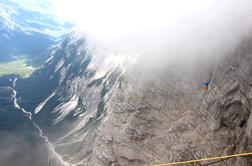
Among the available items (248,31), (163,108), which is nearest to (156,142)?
(163,108)

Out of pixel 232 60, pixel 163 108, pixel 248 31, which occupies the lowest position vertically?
pixel 163 108

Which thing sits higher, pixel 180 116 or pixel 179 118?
pixel 180 116

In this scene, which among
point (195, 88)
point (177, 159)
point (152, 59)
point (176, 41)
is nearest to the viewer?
point (177, 159)

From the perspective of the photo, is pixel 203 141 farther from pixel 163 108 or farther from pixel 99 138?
pixel 99 138

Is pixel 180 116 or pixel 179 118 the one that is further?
pixel 180 116

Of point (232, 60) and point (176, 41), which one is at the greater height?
point (232, 60)

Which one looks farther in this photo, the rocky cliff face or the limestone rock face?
the rocky cliff face

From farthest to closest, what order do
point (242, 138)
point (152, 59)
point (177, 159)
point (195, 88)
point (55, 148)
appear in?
point (55, 148), point (152, 59), point (195, 88), point (177, 159), point (242, 138)

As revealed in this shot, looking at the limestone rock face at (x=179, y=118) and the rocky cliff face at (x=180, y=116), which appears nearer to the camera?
the limestone rock face at (x=179, y=118)
